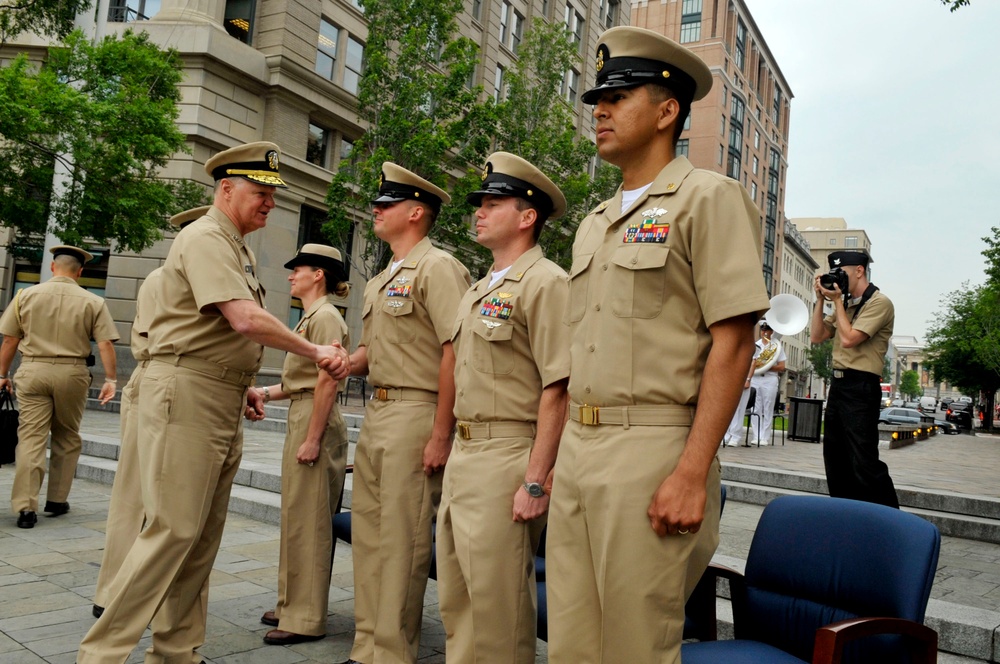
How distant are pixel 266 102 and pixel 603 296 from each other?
24.2 m

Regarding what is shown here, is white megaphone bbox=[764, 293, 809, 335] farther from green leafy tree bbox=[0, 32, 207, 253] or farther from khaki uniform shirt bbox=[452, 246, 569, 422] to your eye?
green leafy tree bbox=[0, 32, 207, 253]

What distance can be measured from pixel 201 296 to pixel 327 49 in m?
24.8

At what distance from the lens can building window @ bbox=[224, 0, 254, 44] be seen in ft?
80.5

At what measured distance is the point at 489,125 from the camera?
840 inches

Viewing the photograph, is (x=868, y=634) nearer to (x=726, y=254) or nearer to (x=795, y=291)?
(x=726, y=254)

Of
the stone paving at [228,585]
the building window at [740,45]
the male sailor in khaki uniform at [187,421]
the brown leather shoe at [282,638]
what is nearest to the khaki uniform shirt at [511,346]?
the male sailor in khaki uniform at [187,421]

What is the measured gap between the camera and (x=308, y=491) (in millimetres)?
4531

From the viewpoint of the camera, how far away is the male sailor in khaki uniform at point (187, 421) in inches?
139

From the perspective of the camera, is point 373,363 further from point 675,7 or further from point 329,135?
point 675,7

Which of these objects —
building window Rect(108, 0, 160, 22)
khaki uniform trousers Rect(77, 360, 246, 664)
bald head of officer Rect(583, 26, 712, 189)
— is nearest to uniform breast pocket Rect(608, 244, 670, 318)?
bald head of officer Rect(583, 26, 712, 189)

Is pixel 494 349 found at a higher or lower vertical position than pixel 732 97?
lower

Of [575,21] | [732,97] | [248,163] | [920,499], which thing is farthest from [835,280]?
[732,97]

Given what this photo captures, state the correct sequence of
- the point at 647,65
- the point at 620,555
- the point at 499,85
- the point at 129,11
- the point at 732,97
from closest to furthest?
the point at 620,555 → the point at 647,65 → the point at 129,11 → the point at 499,85 → the point at 732,97

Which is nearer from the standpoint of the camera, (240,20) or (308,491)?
(308,491)
